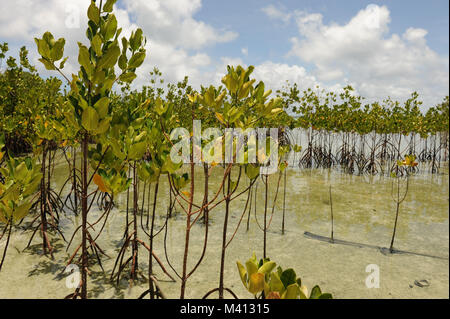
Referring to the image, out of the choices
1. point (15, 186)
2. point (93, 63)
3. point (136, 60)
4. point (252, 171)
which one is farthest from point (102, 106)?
point (252, 171)

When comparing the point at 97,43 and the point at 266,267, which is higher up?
the point at 97,43

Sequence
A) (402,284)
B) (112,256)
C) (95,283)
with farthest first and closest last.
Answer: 1. (112,256)
2. (402,284)
3. (95,283)

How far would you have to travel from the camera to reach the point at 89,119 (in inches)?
53.3

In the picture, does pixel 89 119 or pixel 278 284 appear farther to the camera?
pixel 89 119

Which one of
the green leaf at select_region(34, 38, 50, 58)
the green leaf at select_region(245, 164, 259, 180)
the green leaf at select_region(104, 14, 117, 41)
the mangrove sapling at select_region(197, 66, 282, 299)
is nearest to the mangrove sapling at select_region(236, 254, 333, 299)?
the mangrove sapling at select_region(197, 66, 282, 299)

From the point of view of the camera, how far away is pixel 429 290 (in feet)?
10.1

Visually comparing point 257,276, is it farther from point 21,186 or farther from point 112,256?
point 112,256

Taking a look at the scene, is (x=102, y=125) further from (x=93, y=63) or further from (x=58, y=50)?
(x=58, y=50)

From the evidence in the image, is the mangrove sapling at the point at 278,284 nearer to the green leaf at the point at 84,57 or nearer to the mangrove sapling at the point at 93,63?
the mangrove sapling at the point at 93,63

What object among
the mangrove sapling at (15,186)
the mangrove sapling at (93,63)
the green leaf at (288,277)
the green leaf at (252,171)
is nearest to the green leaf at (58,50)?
the mangrove sapling at (93,63)

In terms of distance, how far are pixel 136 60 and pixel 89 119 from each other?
432 millimetres

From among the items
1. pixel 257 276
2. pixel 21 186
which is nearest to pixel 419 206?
pixel 257 276

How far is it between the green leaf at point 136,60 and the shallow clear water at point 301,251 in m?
2.21
